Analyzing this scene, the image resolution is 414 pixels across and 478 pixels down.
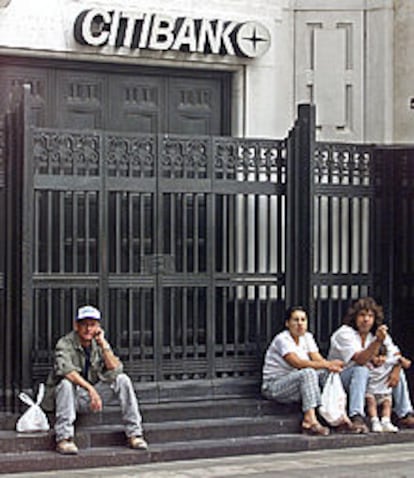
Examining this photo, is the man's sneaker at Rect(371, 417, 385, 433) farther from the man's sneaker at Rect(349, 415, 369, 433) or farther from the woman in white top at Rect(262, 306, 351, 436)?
the woman in white top at Rect(262, 306, 351, 436)

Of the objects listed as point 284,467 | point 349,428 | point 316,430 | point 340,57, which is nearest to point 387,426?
point 349,428

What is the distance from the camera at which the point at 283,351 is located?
13.0m

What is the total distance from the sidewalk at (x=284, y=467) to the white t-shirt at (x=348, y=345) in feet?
3.35

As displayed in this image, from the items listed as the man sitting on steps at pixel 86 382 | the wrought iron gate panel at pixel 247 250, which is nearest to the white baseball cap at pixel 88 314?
the man sitting on steps at pixel 86 382

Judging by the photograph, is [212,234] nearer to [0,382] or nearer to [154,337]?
[154,337]

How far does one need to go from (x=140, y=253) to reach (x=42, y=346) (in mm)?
1390

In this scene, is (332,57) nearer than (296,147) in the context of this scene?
No

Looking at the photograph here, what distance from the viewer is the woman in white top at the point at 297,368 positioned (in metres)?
12.8

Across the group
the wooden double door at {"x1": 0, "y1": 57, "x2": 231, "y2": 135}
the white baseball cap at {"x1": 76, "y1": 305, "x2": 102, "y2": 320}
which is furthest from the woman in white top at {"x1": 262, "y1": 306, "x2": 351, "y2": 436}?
the wooden double door at {"x1": 0, "y1": 57, "x2": 231, "y2": 135}

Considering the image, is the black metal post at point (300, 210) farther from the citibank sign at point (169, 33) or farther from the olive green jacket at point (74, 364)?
the olive green jacket at point (74, 364)

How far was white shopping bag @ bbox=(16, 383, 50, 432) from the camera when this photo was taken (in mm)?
11820

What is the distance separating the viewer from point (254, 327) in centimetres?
1363

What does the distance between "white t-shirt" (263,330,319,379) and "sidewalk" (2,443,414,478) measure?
0.97m

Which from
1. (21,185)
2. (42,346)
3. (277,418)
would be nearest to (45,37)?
(21,185)
